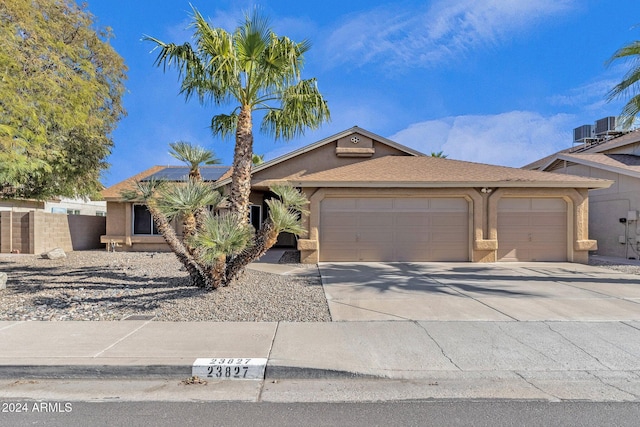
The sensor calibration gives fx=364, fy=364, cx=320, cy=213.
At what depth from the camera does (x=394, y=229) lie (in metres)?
13.6

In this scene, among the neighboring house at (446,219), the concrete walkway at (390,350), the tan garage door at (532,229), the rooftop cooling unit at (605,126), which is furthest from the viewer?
the rooftop cooling unit at (605,126)

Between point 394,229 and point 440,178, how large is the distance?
8.20 ft

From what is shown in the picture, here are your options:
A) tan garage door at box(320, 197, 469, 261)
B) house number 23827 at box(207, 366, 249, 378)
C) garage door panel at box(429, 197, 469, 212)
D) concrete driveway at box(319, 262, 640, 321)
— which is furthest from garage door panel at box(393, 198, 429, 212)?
house number 23827 at box(207, 366, 249, 378)

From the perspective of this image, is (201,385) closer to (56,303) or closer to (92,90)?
(56,303)

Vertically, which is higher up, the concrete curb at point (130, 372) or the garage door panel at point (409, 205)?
the garage door panel at point (409, 205)

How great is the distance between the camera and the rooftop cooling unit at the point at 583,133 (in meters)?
26.3

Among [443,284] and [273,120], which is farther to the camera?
[273,120]

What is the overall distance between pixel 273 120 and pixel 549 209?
35.2 feet

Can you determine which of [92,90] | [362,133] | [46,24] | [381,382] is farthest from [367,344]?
[362,133]

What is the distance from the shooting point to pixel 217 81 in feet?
29.5

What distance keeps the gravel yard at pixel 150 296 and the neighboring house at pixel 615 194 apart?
4022 millimetres

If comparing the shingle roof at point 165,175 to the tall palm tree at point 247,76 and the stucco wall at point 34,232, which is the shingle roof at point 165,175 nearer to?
the stucco wall at point 34,232

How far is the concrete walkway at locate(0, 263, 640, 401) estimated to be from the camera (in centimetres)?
416

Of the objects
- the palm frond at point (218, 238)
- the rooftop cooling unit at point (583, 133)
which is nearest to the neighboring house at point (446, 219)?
the palm frond at point (218, 238)
